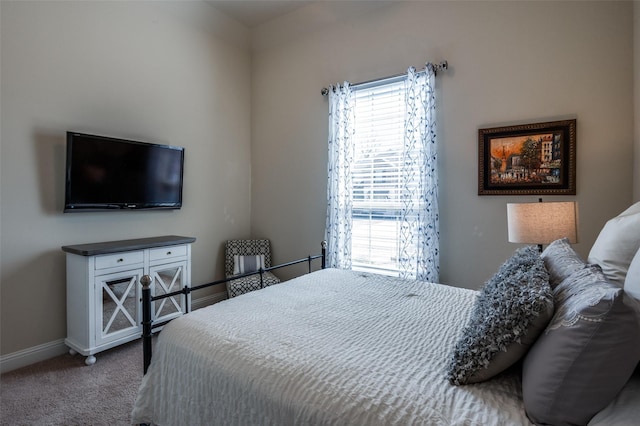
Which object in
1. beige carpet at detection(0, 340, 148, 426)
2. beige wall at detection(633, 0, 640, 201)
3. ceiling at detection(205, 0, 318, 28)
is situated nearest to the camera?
beige carpet at detection(0, 340, 148, 426)

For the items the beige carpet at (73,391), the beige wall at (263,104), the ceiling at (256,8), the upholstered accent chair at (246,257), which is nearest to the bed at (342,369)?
the beige carpet at (73,391)

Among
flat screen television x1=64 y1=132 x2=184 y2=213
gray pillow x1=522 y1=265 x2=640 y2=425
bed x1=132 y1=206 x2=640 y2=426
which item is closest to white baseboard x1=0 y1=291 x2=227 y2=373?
flat screen television x1=64 y1=132 x2=184 y2=213

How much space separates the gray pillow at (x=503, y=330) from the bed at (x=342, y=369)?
27 mm

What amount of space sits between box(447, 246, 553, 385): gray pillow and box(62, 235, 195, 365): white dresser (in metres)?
1.90

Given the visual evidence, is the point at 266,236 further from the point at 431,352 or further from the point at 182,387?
the point at 431,352

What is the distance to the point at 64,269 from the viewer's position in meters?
2.71

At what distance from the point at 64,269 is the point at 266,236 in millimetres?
2078

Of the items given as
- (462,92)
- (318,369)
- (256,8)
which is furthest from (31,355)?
(462,92)

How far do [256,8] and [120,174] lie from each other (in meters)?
2.46

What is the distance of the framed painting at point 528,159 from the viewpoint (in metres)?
2.59

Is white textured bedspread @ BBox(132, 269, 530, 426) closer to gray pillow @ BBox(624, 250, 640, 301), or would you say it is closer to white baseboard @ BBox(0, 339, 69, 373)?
gray pillow @ BBox(624, 250, 640, 301)

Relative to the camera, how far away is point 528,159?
2.73 m

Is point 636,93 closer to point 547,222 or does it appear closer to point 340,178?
point 547,222

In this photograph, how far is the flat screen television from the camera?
263 centimetres
